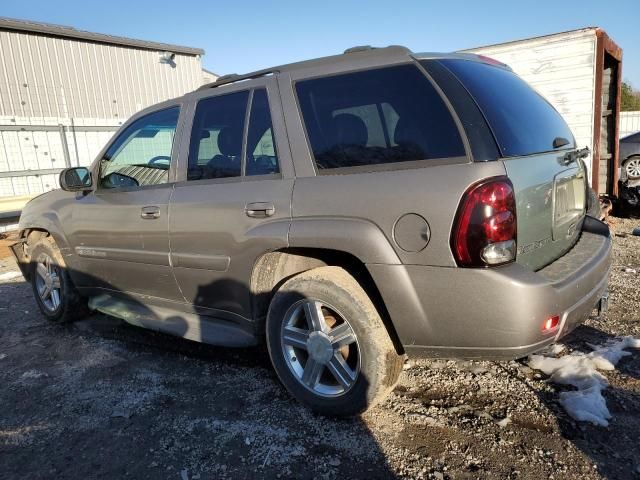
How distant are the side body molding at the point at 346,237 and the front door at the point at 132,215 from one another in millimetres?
1197

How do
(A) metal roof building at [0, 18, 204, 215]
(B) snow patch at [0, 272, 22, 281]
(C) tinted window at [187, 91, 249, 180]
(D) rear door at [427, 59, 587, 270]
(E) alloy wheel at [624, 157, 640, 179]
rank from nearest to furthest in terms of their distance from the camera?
(D) rear door at [427, 59, 587, 270], (C) tinted window at [187, 91, 249, 180], (B) snow patch at [0, 272, 22, 281], (E) alloy wheel at [624, 157, 640, 179], (A) metal roof building at [0, 18, 204, 215]

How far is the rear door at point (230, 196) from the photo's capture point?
274cm

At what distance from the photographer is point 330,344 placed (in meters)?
Answer: 2.59

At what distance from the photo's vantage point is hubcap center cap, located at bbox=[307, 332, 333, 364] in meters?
2.60

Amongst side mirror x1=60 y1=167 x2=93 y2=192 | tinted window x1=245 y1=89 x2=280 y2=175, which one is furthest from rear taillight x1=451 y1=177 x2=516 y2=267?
side mirror x1=60 y1=167 x2=93 y2=192

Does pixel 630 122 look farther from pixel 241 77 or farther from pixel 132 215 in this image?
pixel 132 215

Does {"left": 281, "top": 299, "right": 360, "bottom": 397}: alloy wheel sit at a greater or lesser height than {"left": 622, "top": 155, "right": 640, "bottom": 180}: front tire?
lesser

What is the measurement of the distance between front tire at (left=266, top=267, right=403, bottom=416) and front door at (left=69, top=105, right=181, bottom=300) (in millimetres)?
1059

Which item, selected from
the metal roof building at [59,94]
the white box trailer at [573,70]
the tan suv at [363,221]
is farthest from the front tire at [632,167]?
the metal roof building at [59,94]

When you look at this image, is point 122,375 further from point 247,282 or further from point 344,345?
point 344,345

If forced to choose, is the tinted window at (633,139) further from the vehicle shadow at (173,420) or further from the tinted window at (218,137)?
the tinted window at (218,137)

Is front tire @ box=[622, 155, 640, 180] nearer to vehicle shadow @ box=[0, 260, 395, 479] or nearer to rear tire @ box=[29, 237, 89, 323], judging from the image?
vehicle shadow @ box=[0, 260, 395, 479]

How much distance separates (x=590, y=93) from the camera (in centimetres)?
659

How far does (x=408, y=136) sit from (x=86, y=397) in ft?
8.76
